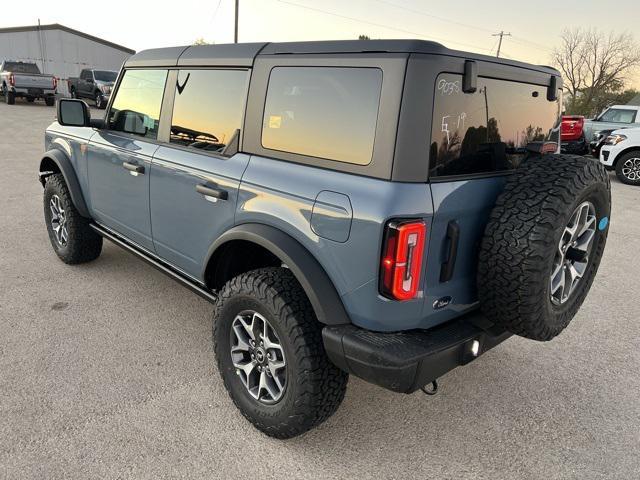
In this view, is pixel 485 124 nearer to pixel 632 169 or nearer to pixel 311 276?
pixel 311 276

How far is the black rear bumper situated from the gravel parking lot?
557 millimetres

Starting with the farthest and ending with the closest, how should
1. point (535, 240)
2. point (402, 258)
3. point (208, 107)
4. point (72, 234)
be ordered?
point (72, 234) < point (208, 107) < point (535, 240) < point (402, 258)

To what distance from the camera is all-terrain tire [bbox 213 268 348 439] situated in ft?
6.84

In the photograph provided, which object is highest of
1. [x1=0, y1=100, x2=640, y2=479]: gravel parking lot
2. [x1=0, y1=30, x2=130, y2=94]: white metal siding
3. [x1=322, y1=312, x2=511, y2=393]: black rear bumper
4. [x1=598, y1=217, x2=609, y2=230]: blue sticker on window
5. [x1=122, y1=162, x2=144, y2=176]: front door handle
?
[x1=0, y1=30, x2=130, y2=94]: white metal siding

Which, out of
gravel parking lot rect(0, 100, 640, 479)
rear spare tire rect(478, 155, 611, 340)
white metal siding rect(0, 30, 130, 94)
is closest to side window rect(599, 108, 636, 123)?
gravel parking lot rect(0, 100, 640, 479)

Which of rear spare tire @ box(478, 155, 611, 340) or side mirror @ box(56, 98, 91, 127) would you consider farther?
side mirror @ box(56, 98, 91, 127)

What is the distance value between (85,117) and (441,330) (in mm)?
3115

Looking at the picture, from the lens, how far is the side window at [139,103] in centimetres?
312

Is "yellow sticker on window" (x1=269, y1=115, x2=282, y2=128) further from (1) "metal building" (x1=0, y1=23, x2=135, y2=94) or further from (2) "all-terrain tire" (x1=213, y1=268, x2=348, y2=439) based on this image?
(1) "metal building" (x1=0, y1=23, x2=135, y2=94)

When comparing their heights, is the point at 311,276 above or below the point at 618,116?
below

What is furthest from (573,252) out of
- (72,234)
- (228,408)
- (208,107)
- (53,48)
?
(53,48)

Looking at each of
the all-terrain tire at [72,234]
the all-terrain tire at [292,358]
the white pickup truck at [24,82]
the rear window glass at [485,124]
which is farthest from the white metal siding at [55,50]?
the rear window glass at [485,124]

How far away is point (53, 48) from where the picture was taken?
114 feet

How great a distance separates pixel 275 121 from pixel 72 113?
212cm
